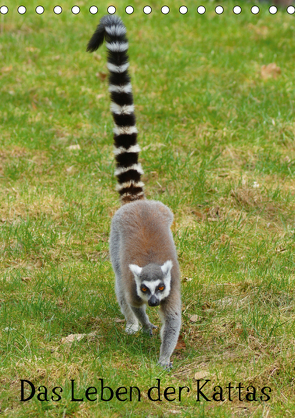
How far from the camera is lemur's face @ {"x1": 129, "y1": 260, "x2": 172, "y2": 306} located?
403cm

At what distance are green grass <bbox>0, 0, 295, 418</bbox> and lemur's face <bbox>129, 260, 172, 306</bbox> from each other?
1.39 ft

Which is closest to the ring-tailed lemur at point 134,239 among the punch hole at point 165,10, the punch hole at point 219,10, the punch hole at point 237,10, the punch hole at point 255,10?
the punch hole at point 165,10

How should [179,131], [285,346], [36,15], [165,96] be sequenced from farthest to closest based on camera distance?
[36,15]
[165,96]
[179,131]
[285,346]

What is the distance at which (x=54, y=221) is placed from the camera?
20.0 ft

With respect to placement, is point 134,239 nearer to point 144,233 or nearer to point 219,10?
point 144,233

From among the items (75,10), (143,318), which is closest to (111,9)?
(75,10)

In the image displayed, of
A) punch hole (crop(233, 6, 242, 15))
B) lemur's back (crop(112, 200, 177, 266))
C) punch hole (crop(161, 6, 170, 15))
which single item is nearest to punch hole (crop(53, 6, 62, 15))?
punch hole (crop(161, 6, 170, 15))

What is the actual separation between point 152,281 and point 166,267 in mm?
169

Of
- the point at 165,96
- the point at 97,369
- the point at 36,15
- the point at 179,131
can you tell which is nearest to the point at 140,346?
the point at 97,369

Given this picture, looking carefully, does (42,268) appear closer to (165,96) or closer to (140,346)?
(140,346)

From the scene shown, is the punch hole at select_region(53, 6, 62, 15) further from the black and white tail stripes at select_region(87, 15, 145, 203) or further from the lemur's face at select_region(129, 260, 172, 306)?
the lemur's face at select_region(129, 260, 172, 306)

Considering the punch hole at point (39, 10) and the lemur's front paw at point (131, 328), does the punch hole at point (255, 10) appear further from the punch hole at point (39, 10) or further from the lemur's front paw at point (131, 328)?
the lemur's front paw at point (131, 328)

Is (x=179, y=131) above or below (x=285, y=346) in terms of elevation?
above

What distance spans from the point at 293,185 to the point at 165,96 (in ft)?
7.80
